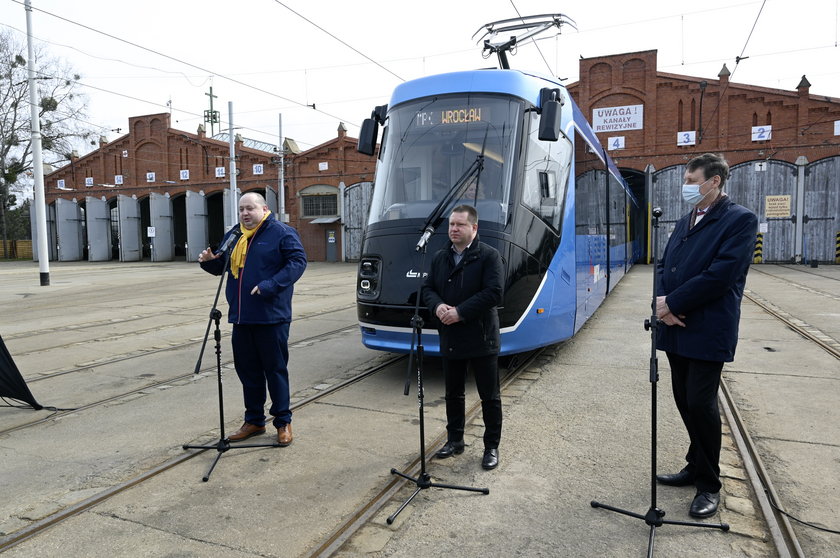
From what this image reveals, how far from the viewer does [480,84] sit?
6414mm

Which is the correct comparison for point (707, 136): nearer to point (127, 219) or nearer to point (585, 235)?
point (585, 235)

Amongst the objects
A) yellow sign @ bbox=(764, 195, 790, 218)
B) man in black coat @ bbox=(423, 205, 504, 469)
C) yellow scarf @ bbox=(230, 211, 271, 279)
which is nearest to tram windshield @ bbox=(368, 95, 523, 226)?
man in black coat @ bbox=(423, 205, 504, 469)

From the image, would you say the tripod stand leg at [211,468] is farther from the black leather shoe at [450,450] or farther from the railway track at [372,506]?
the black leather shoe at [450,450]

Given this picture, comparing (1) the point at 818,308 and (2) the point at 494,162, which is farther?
(1) the point at 818,308

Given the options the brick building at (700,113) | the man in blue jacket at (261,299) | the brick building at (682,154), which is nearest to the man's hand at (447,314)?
the man in blue jacket at (261,299)

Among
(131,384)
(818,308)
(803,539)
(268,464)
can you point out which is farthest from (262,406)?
(818,308)

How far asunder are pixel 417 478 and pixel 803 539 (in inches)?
84.7

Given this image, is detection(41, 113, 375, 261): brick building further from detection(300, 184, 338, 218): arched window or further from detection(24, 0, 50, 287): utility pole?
detection(24, 0, 50, 287): utility pole

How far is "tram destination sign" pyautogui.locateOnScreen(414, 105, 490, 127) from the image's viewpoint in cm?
632

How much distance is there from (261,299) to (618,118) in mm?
28762

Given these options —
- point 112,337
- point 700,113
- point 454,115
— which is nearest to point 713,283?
point 454,115

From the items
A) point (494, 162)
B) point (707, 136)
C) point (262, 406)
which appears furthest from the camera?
point (707, 136)

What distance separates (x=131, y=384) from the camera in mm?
6559

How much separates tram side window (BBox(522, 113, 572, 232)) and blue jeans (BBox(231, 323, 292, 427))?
2.94 m
